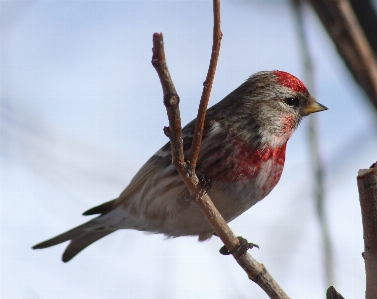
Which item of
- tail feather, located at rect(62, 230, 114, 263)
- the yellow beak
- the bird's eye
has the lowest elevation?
tail feather, located at rect(62, 230, 114, 263)

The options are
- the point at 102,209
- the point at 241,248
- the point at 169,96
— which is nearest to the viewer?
the point at 169,96

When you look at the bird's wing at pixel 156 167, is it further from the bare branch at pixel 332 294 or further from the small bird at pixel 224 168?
the bare branch at pixel 332 294

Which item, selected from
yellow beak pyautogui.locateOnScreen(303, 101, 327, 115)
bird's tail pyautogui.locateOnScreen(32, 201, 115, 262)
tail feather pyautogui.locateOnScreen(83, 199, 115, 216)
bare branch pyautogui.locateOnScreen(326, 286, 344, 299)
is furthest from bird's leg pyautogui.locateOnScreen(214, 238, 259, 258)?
bird's tail pyautogui.locateOnScreen(32, 201, 115, 262)

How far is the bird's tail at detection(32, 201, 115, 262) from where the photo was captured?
5.88 meters

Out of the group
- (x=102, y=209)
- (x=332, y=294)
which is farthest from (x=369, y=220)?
(x=102, y=209)

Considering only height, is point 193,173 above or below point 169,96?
below

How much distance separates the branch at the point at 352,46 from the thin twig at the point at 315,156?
0.67 meters

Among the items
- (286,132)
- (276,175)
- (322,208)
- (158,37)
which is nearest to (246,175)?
(276,175)

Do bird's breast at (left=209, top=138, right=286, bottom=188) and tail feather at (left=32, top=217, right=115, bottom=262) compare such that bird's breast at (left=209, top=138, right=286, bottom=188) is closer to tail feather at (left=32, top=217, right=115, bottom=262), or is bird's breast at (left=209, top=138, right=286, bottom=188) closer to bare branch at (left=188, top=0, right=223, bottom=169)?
bare branch at (left=188, top=0, right=223, bottom=169)

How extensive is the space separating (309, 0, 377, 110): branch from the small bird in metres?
1.74

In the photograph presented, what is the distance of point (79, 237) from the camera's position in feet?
20.0

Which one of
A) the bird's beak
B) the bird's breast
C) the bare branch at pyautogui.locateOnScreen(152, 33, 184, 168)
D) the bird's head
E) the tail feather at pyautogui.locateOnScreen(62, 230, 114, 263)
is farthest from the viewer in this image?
the tail feather at pyautogui.locateOnScreen(62, 230, 114, 263)

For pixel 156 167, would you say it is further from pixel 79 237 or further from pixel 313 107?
pixel 313 107

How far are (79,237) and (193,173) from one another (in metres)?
3.23
